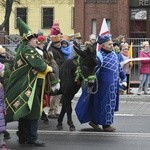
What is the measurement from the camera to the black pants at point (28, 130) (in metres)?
9.11

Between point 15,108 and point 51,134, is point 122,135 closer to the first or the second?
point 51,134

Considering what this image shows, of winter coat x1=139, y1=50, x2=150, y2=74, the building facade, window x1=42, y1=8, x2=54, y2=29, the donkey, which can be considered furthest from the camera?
window x1=42, y1=8, x2=54, y2=29

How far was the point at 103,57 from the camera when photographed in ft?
33.5

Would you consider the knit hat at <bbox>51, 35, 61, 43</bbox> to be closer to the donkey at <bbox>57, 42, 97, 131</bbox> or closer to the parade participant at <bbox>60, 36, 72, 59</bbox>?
the parade participant at <bbox>60, 36, 72, 59</bbox>

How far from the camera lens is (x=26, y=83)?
889cm

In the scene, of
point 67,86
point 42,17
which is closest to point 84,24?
point 42,17

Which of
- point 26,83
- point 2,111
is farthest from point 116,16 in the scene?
point 2,111

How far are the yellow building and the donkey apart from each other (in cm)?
4358

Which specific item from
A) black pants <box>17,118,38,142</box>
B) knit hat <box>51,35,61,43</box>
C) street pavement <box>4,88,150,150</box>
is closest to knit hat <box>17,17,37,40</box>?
Result: black pants <box>17,118,38,142</box>

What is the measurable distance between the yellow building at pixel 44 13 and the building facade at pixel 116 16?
15.3 meters

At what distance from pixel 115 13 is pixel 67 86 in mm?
28672

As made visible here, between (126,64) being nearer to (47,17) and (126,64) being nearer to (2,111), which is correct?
(2,111)

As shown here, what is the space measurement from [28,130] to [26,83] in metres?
0.86

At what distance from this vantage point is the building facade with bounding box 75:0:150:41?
37156 mm
